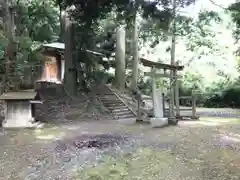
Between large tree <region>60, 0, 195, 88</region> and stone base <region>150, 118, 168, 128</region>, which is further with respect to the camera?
stone base <region>150, 118, 168, 128</region>

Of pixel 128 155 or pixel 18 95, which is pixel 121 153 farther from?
pixel 18 95

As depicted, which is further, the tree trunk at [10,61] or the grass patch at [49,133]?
the tree trunk at [10,61]

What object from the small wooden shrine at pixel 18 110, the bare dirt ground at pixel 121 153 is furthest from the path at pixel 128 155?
the small wooden shrine at pixel 18 110

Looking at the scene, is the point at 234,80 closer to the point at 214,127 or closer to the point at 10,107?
the point at 214,127

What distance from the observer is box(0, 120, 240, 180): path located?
6.86 meters

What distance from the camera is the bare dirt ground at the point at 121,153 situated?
6.86m

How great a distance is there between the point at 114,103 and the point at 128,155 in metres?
9.60

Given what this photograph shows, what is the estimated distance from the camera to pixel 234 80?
2381 cm

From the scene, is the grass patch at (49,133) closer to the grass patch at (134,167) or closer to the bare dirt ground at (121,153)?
the bare dirt ground at (121,153)

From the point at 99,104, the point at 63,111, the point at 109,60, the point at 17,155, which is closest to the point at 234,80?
the point at 109,60

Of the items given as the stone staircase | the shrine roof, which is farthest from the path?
the stone staircase

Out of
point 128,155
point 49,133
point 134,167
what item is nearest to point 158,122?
point 49,133

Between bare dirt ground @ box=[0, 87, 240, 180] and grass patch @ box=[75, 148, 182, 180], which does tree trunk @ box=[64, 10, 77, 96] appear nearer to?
bare dirt ground @ box=[0, 87, 240, 180]

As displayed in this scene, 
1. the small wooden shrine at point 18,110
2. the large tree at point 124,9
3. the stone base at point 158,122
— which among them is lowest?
the stone base at point 158,122
